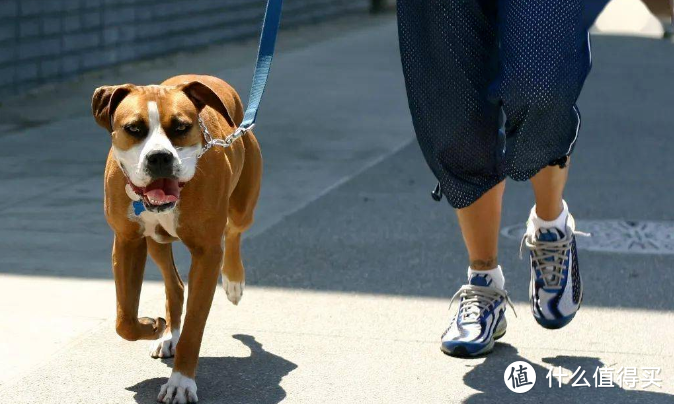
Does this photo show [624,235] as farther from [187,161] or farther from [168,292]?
[187,161]

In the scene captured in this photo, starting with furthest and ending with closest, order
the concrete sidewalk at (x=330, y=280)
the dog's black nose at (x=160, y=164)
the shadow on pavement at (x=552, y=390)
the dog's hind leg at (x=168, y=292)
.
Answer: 1. the dog's hind leg at (x=168, y=292)
2. the concrete sidewalk at (x=330, y=280)
3. the shadow on pavement at (x=552, y=390)
4. the dog's black nose at (x=160, y=164)

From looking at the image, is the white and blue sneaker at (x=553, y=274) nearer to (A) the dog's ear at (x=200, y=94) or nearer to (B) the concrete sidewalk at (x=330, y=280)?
(B) the concrete sidewalk at (x=330, y=280)

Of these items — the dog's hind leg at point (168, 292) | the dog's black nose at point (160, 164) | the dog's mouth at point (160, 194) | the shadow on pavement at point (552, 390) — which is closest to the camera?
the dog's black nose at point (160, 164)

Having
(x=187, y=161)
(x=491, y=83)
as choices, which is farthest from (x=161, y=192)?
(x=491, y=83)

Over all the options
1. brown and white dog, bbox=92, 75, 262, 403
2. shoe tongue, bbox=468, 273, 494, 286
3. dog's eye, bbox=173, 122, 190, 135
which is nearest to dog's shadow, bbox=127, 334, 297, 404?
brown and white dog, bbox=92, 75, 262, 403

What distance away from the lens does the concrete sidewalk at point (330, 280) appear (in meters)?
4.07

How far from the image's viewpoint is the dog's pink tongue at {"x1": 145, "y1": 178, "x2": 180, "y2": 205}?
3.58 meters

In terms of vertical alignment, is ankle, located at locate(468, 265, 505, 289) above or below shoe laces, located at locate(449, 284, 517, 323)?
above

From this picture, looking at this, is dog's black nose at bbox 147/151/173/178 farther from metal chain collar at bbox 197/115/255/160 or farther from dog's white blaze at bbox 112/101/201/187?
metal chain collar at bbox 197/115/255/160

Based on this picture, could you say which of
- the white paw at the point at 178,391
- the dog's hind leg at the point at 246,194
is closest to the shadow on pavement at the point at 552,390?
the white paw at the point at 178,391

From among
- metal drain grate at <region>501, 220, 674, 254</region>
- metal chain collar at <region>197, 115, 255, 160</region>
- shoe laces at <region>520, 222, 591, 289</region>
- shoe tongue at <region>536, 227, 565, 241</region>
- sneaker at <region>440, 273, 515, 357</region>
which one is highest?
metal chain collar at <region>197, 115, 255, 160</region>

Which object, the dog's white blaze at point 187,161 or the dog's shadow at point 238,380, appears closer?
the dog's white blaze at point 187,161

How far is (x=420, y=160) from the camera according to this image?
8531mm

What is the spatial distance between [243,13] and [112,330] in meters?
11.7
